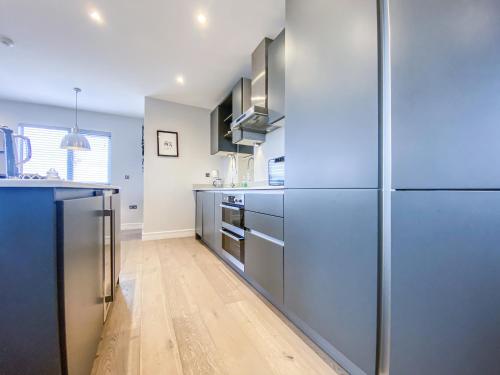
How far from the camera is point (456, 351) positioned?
2.19ft

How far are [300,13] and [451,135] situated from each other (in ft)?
3.69

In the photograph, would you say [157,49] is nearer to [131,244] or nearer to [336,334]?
[131,244]

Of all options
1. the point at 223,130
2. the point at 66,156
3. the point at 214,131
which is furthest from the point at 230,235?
the point at 66,156

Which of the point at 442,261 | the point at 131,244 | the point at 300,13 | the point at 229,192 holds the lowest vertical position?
the point at 131,244

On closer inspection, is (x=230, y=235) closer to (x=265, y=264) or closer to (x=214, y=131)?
(x=265, y=264)

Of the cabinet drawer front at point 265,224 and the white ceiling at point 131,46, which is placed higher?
the white ceiling at point 131,46

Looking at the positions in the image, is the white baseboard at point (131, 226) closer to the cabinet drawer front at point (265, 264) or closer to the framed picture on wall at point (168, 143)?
the framed picture on wall at point (168, 143)

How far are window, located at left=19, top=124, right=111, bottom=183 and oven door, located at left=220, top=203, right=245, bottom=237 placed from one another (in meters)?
3.59

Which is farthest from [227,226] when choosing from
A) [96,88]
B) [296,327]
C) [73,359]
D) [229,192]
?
[96,88]

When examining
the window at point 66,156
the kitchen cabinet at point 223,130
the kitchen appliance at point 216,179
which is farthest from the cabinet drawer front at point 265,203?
the window at point 66,156

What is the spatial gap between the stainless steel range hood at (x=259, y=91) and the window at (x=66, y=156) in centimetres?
370

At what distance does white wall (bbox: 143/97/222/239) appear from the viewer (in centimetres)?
367

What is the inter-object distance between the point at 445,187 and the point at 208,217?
269 centimetres

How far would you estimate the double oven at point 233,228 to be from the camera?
6.50 feet
